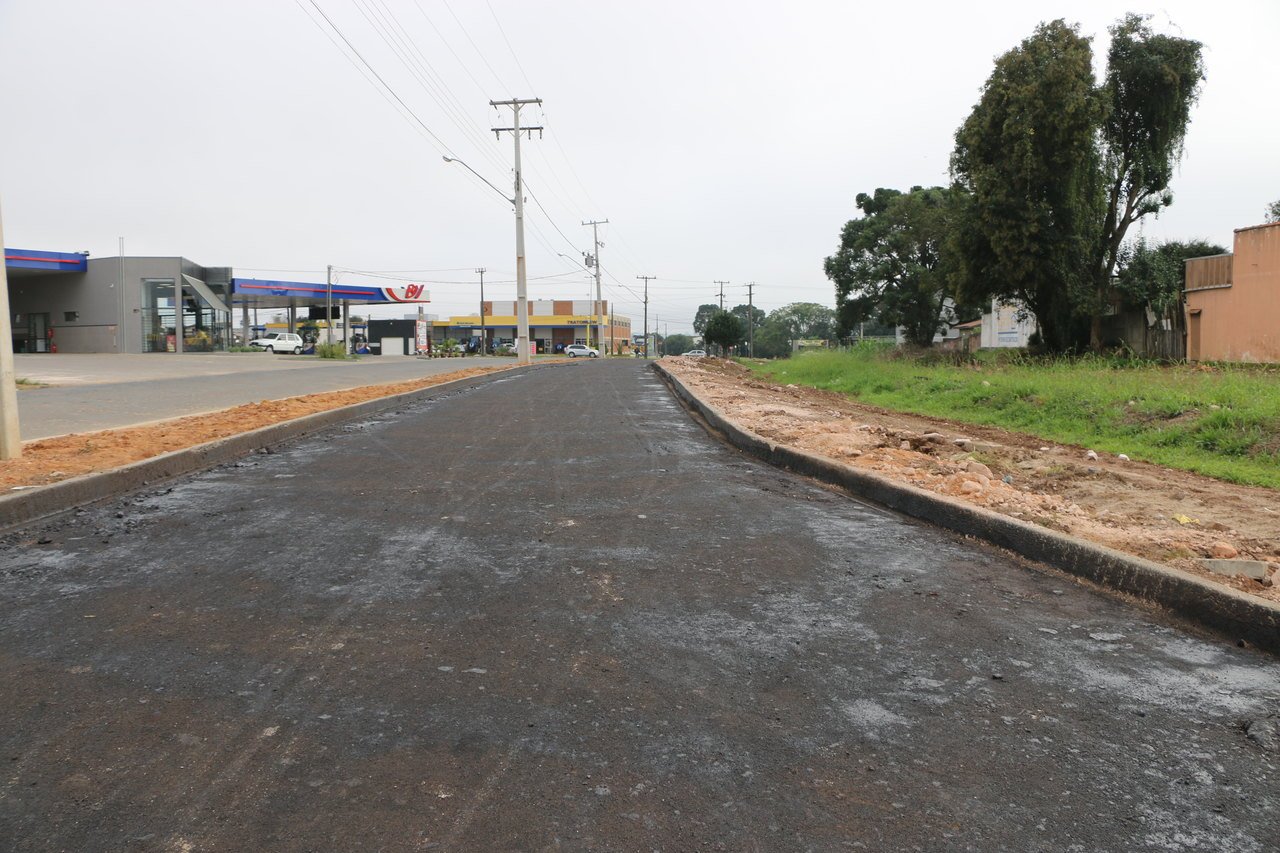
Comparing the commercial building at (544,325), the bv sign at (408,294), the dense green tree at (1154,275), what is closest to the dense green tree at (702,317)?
the commercial building at (544,325)

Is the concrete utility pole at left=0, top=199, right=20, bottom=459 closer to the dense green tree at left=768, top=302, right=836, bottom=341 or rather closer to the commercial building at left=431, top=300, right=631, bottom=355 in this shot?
the commercial building at left=431, top=300, right=631, bottom=355

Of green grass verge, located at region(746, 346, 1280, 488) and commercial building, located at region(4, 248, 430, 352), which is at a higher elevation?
commercial building, located at region(4, 248, 430, 352)

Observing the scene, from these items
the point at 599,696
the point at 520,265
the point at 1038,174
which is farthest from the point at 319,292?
the point at 599,696

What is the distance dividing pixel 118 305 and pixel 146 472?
167ft

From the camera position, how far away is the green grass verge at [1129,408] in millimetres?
10445

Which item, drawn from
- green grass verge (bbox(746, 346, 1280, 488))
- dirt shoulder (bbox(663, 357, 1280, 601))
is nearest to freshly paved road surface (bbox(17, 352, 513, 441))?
dirt shoulder (bbox(663, 357, 1280, 601))

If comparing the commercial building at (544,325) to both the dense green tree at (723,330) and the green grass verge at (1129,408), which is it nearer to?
the dense green tree at (723,330)

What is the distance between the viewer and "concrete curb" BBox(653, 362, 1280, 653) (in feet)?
13.5

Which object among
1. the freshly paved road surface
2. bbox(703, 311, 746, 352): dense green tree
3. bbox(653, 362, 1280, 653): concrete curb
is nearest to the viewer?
bbox(653, 362, 1280, 653): concrete curb

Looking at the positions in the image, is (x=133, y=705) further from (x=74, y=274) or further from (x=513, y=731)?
(x=74, y=274)

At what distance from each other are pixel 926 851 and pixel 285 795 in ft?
5.88

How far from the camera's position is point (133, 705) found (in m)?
3.25

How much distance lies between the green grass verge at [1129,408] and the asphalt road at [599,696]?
6.26 m

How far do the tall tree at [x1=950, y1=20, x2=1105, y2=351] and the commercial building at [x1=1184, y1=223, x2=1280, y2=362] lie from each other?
10.9 feet
